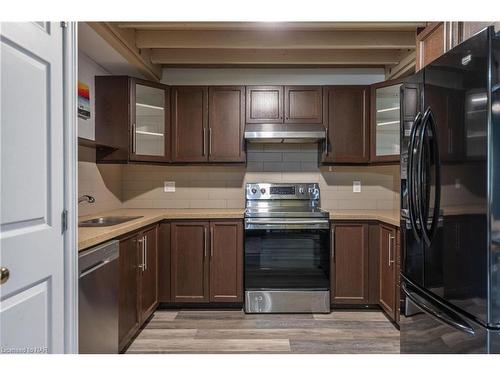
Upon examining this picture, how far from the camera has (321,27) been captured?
250cm

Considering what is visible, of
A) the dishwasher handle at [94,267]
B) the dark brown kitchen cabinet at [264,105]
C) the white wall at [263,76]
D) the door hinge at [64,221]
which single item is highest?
the white wall at [263,76]

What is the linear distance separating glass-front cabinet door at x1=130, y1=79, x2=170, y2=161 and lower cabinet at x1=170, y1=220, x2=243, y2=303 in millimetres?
732

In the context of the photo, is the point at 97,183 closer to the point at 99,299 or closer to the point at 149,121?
the point at 149,121

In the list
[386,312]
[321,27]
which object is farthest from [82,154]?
[386,312]

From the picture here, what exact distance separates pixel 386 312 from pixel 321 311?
0.55 m

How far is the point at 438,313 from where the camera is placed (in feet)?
4.65

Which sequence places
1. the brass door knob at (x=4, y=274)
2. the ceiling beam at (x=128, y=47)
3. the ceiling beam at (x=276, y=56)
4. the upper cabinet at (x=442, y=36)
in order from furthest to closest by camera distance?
the ceiling beam at (x=276, y=56) < the ceiling beam at (x=128, y=47) < the upper cabinet at (x=442, y=36) < the brass door knob at (x=4, y=274)

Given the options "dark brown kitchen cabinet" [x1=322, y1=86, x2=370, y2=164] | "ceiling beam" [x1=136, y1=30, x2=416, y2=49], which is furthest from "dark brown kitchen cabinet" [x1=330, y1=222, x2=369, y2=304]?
"ceiling beam" [x1=136, y1=30, x2=416, y2=49]

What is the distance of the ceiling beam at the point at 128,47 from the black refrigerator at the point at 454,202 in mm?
2030

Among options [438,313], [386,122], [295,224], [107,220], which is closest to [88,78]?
[107,220]

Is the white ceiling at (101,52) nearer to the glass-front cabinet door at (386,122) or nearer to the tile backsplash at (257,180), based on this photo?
the tile backsplash at (257,180)

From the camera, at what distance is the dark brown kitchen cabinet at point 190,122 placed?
3.24 meters

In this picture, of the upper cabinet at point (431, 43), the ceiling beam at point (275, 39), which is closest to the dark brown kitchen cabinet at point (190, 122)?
the ceiling beam at point (275, 39)
